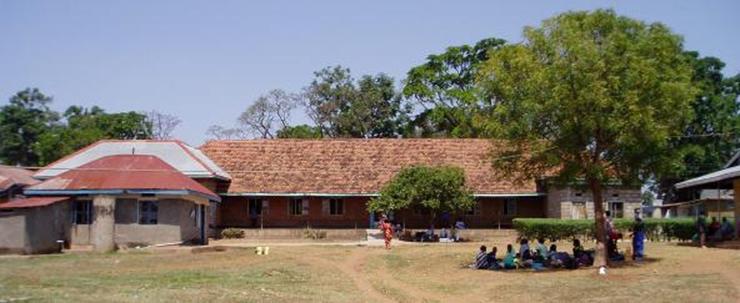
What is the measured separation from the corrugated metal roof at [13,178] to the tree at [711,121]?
40.1 metres

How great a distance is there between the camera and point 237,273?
23.0 m

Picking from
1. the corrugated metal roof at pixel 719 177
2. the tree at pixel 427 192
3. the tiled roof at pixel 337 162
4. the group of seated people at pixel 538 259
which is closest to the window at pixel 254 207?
the tiled roof at pixel 337 162

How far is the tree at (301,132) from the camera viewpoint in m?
65.9

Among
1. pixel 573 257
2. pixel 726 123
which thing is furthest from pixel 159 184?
pixel 726 123

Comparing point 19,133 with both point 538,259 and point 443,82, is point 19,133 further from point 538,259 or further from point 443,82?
point 538,259

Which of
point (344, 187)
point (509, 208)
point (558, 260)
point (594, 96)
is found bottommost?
point (558, 260)

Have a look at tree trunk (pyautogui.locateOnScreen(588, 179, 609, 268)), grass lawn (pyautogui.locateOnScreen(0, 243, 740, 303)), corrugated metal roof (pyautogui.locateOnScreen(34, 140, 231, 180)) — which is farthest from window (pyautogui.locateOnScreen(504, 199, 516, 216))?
tree trunk (pyautogui.locateOnScreen(588, 179, 609, 268))

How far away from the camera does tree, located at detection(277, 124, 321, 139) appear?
216ft

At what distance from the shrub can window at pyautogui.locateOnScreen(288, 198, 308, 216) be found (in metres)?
3.19

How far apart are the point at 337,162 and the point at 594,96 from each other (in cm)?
2424

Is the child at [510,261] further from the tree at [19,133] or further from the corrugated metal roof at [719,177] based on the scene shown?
the tree at [19,133]

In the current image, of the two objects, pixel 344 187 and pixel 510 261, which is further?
pixel 344 187

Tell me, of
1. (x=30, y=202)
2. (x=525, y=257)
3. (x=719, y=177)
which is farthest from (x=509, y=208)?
(x=30, y=202)

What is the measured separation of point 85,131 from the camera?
64.4 m
